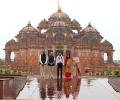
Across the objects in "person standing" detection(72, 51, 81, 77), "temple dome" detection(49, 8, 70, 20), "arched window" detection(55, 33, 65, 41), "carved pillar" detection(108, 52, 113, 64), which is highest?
"temple dome" detection(49, 8, 70, 20)

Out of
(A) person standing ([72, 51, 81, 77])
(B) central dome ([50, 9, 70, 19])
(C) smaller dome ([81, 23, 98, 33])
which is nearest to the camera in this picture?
(A) person standing ([72, 51, 81, 77])

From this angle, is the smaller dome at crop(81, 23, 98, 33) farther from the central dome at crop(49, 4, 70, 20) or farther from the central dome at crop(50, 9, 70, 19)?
the central dome at crop(50, 9, 70, 19)

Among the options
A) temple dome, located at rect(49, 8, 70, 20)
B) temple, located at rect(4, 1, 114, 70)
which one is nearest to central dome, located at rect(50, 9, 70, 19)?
temple dome, located at rect(49, 8, 70, 20)

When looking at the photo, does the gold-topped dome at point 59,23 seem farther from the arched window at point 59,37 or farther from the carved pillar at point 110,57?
the carved pillar at point 110,57

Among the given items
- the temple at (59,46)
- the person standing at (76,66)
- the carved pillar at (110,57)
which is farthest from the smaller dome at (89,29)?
the person standing at (76,66)

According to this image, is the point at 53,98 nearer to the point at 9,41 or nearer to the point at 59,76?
the point at 59,76

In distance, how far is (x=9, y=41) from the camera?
2309 inches

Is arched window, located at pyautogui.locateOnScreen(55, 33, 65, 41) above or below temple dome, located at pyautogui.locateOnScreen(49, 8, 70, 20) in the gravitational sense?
below

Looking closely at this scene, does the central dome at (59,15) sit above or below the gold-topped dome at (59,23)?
above

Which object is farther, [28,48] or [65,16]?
[65,16]

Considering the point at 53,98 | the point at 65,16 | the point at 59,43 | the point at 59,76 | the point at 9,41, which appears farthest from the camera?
the point at 65,16

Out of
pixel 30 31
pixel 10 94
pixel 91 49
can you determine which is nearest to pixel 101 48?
pixel 91 49

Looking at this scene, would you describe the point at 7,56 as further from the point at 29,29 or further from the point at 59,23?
the point at 59,23

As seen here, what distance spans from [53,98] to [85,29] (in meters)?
49.3
